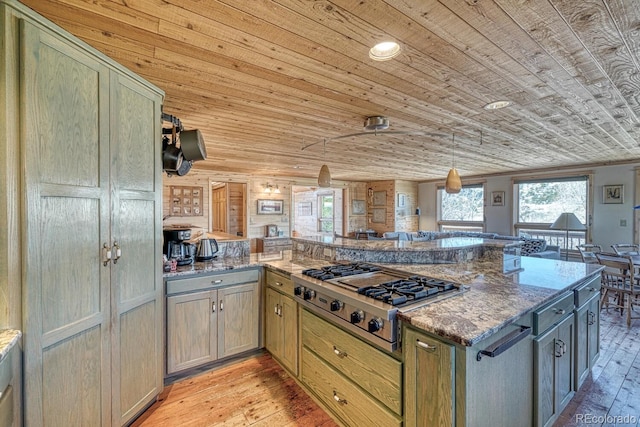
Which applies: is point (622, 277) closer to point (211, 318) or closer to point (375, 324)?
point (375, 324)

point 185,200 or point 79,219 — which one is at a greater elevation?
point 185,200

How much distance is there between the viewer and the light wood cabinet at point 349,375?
4.76 feet

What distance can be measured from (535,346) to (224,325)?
2275mm

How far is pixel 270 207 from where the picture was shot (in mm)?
7586

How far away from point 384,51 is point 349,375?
194 cm

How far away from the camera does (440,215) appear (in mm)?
8781

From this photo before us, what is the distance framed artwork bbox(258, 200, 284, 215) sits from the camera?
24.4 ft

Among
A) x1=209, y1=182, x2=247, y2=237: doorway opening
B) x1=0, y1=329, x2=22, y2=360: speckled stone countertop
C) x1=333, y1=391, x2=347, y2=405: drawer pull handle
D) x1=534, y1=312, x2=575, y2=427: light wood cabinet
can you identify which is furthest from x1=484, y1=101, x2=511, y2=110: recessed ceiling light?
x1=209, y1=182, x2=247, y2=237: doorway opening

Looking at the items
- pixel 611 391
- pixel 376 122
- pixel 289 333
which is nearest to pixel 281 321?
pixel 289 333

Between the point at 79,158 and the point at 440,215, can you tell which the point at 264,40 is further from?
the point at 440,215

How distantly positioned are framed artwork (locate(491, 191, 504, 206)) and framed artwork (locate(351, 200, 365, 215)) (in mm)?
3619

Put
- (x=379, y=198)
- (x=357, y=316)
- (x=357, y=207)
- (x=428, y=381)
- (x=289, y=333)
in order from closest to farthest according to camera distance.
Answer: (x=428, y=381)
(x=357, y=316)
(x=289, y=333)
(x=379, y=198)
(x=357, y=207)

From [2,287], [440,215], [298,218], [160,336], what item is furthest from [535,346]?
[298,218]

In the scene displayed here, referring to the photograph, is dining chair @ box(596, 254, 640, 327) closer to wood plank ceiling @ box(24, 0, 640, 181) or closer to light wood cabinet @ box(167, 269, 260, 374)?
wood plank ceiling @ box(24, 0, 640, 181)
